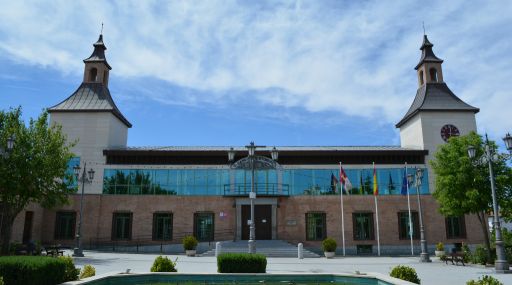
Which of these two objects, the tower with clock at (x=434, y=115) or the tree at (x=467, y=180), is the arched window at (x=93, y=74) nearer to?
the tower with clock at (x=434, y=115)

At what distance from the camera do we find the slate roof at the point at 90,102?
37.8m

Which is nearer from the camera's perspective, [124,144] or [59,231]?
[59,231]

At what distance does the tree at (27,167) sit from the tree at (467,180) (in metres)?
24.9

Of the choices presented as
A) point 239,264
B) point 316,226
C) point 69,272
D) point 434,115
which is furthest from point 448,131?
point 69,272

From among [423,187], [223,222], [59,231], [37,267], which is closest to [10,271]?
[37,267]

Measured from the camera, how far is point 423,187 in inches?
1404

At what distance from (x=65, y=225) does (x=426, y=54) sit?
38317 millimetres

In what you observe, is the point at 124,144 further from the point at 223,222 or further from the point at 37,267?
the point at 37,267

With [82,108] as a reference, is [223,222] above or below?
below

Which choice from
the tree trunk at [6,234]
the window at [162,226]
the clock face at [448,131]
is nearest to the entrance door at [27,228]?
the tree trunk at [6,234]

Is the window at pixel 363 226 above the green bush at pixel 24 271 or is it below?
above

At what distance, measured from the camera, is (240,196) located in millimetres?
35062

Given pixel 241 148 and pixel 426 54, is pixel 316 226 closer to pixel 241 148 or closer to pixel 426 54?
pixel 241 148

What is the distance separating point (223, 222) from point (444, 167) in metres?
18.3
